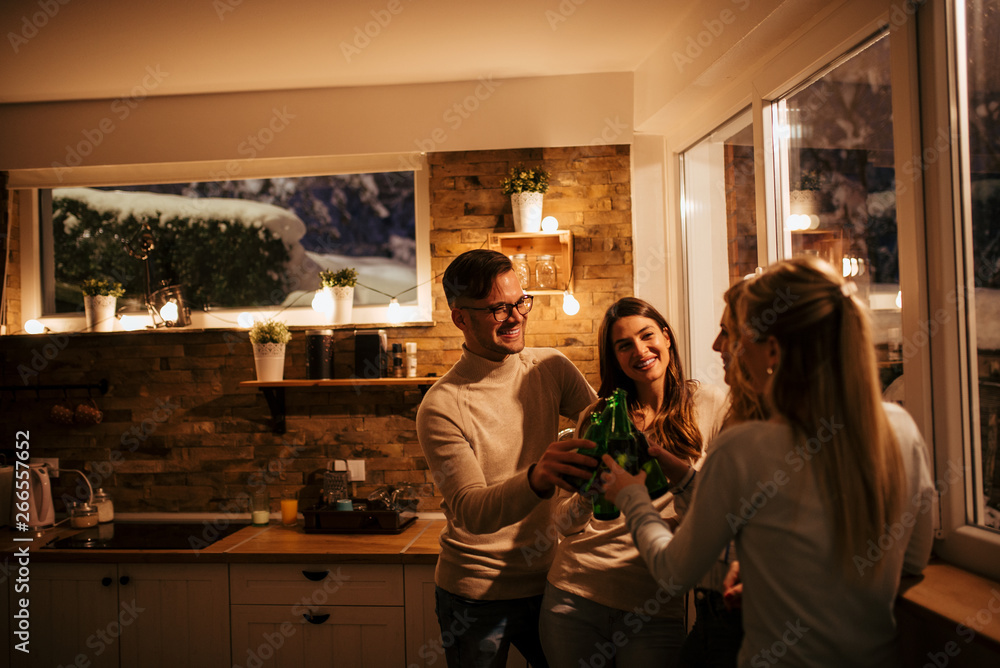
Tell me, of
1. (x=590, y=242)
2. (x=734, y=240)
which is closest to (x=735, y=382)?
(x=734, y=240)

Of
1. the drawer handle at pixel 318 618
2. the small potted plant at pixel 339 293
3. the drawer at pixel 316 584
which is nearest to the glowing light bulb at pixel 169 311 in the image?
the small potted plant at pixel 339 293

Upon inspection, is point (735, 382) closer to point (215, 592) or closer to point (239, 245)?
point (215, 592)

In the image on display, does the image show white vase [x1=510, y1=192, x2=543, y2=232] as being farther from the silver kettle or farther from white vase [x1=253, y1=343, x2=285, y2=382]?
the silver kettle

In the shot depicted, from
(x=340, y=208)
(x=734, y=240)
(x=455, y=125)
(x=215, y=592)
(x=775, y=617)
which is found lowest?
(x=215, y=592)

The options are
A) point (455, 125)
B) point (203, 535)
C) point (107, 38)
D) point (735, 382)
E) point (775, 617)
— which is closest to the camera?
point (775, 617)

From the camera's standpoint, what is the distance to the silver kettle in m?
3.23

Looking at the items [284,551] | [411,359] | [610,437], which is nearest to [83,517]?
[284,551]

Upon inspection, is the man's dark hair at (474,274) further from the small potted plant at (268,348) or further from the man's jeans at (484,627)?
the small potted plant at (268,348)

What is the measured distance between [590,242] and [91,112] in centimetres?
254

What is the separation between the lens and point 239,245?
358cm

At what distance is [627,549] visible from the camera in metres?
1.67

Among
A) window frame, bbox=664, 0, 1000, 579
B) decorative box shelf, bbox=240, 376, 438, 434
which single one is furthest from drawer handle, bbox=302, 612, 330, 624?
window frame, bbox=664, 0, 1000, 579

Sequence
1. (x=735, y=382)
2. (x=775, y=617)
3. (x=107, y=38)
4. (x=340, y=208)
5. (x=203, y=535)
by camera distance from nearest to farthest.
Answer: (x=775, y=617)
(x=735, y=382)
(x=107, y=38)
(x=203, y=535)
(x=340, y=208)

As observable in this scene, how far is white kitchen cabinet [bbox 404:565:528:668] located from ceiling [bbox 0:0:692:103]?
6.87 feet
